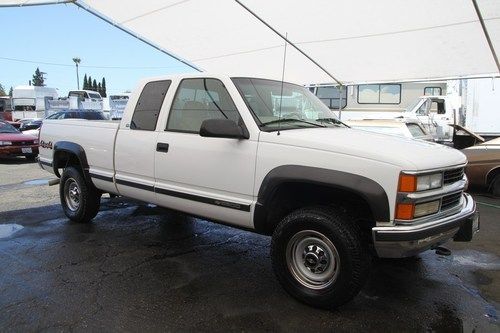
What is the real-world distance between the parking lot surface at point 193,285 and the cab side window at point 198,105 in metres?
1.48

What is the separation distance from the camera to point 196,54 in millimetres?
11688

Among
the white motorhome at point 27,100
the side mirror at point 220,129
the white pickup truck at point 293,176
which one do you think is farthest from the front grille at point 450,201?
the white motorhome at point 27,100

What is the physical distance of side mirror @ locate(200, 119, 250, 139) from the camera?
3834 mm

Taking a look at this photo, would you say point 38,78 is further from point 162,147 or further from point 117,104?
point 162,147

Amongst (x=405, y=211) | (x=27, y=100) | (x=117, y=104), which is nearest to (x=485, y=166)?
(x=405, y=211)

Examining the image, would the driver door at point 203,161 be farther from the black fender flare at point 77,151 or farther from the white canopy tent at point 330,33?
the white canopy tent at point 330,33

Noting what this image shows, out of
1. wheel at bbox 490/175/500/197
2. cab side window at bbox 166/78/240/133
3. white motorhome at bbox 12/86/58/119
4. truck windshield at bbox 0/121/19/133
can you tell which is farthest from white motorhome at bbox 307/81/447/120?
white motorhome at bbox 12/86/58/119

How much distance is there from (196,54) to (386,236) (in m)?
9.42

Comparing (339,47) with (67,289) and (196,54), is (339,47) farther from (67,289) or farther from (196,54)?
(67,289)

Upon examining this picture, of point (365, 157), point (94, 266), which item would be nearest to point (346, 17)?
point (365, 157)

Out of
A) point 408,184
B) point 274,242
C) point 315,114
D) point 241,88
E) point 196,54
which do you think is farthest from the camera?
point 196,54

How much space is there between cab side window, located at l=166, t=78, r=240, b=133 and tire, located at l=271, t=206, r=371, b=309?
3.89 ft

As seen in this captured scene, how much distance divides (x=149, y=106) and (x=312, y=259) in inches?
103

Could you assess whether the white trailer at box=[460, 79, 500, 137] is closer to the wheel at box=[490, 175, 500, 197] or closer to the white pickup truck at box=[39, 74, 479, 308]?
the wheel at box=[490, 175, 500, 197]
